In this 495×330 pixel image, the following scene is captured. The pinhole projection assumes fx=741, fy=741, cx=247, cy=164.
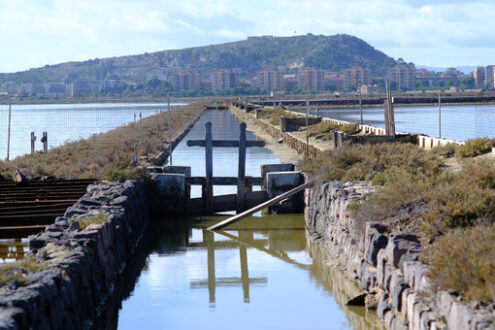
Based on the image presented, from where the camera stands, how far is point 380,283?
10.7 m

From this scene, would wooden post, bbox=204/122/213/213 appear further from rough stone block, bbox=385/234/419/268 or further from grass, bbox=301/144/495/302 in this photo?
rough stone block, bbox=385/234/419/268

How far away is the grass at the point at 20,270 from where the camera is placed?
27.5 feet

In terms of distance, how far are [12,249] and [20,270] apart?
611 cm

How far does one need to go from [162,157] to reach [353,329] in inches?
804

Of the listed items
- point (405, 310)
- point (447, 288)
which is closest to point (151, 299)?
point (405, 310)

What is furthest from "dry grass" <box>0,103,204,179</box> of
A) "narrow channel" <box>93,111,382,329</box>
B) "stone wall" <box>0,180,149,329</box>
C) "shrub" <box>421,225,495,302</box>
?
"shrub" <box>421,225,495,302</box>

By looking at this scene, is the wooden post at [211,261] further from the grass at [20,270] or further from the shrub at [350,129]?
the shrub at [350,129]

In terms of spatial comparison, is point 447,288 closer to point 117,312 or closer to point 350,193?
point 117,312

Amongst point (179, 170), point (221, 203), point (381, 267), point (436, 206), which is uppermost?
point (436, 206)

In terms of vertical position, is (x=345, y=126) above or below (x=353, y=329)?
above

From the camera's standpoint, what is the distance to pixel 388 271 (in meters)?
10.2

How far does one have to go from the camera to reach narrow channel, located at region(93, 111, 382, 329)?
1135cm

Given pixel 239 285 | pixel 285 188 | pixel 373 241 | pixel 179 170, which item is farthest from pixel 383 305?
pixel 179 170

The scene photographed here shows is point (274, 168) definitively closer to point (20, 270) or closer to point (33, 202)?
point (33, 202)
